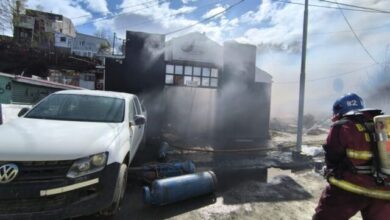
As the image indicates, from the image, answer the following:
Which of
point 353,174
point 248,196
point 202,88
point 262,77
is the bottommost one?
point 248,196

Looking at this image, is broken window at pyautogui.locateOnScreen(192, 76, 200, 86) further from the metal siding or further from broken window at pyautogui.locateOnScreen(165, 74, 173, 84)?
the metal siding

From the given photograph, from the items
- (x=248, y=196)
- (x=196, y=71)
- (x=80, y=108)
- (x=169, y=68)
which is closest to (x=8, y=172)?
(x=80, y=108)

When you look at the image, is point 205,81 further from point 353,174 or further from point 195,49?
point 353,174

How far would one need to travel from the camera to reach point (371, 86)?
109 feet

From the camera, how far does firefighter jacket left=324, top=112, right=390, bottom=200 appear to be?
96.5 inches

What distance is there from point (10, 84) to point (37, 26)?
3642 centimetres

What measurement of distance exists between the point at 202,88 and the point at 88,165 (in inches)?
437

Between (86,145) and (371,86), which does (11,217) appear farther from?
(371,86)

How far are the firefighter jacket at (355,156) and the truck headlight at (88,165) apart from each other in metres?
2.42

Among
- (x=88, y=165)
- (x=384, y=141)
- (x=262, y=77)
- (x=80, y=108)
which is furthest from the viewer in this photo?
(x=262, y=77)

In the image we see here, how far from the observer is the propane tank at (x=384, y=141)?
2365mm

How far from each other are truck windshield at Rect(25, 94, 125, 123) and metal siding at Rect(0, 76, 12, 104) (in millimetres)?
10505

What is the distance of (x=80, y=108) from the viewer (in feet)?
15.6

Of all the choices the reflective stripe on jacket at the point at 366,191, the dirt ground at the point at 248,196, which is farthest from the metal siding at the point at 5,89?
the reflective stripe on jacket at the point at 366,191
